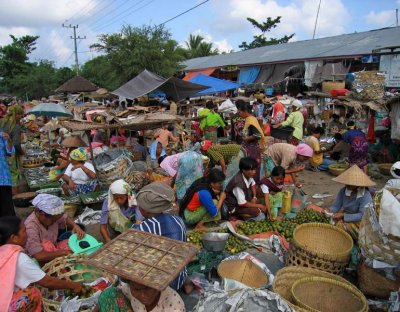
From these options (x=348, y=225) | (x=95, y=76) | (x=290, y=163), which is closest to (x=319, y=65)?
(x=290, y=163)

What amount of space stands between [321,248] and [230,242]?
107 cm

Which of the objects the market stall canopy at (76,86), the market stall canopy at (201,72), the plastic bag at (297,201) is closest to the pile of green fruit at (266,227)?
the plastic bag at (297,201)

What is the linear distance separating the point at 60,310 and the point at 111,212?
1.36 metres

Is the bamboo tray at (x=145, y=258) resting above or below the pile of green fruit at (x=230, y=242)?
above

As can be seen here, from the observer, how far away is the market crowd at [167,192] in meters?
2.42

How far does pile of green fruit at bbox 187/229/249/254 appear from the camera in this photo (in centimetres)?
419

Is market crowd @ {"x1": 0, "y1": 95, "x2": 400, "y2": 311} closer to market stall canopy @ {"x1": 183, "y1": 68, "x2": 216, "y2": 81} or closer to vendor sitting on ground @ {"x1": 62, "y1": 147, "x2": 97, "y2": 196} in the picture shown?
vendor sitting on ground @ {"x1": 62, "y1": 147, "x2": 97, "y2": 196}

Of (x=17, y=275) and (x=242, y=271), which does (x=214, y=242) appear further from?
(x=17, y=275)

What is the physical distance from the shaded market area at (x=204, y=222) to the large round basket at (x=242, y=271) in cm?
1

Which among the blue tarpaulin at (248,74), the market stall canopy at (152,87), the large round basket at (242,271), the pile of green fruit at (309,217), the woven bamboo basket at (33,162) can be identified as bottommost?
the large round basket at (242,271)

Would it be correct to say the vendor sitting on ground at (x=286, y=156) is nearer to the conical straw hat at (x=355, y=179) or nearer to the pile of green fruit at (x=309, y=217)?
the pile of green fruit at (x=309, y=217)

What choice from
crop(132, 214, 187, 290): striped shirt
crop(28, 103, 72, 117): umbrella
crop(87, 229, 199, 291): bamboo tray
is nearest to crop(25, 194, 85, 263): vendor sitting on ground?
crop(132, 214, 187, 290): striped shirt

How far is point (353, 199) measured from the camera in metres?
4.29

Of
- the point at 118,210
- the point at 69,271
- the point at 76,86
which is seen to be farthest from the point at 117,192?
the point at 76,86
